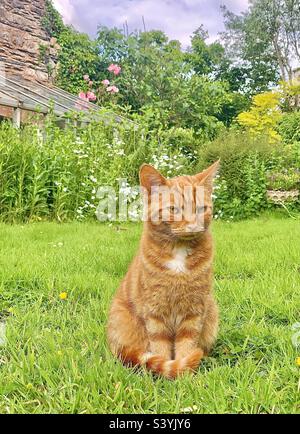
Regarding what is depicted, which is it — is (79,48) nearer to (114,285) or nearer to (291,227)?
(291,227)

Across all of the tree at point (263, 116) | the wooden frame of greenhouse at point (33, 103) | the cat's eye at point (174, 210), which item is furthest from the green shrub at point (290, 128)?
the cat's eye at point (174, 210)

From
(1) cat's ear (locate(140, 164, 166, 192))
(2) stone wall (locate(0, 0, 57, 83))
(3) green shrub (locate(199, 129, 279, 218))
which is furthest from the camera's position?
(2) stone wall (locate(0, 0, 57, 83))

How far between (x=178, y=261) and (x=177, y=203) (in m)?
0.23

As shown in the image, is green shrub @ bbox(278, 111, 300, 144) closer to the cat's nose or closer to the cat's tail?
the cat's nose

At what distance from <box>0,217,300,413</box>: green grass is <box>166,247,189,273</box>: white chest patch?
40 centimetres

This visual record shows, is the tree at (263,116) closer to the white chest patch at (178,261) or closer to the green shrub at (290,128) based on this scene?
the green shrub at (290,128)

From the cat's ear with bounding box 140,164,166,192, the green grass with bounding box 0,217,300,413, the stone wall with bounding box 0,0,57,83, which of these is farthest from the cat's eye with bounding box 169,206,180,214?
the stone wall with bounding box 0,0,57,83

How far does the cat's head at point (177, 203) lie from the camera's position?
1649 millimetres

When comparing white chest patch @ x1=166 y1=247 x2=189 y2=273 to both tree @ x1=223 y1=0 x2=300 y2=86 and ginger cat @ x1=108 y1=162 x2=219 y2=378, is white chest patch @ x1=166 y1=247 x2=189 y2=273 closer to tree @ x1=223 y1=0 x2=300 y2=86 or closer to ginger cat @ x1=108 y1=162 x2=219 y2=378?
ginger cat @ x1=108 y1=162 x2=219 y2=378

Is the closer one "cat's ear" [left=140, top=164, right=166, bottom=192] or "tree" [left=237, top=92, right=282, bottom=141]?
"cat's ear" [left=140, top=164, right=166, bottom=192]

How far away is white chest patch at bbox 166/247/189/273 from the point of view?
5.54 feet

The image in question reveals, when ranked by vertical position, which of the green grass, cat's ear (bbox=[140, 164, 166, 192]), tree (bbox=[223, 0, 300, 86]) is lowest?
the green grass

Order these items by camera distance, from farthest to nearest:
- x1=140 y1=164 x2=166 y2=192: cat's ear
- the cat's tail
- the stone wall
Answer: the stone wall → x1=140 y1=164 x2=166 y2=192: cat's ear → the cat's tail

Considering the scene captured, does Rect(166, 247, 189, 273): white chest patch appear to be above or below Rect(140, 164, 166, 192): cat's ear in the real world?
below
